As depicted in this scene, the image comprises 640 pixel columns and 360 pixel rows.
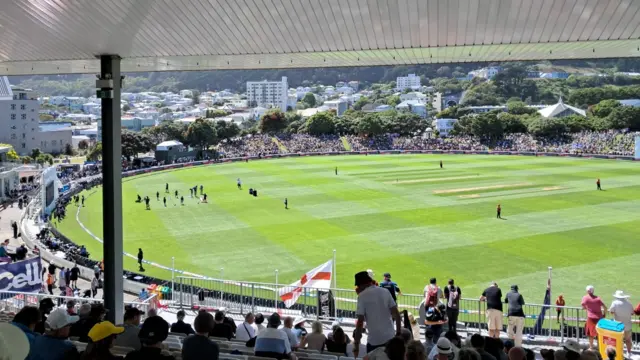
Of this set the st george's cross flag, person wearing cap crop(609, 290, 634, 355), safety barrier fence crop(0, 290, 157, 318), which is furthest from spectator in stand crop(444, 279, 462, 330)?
safety barrier fence crop(0, 290, 157, 318)

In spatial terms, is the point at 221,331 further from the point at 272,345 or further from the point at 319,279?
the point at 319,279

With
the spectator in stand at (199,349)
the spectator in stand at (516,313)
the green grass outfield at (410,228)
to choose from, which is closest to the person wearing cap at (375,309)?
the spectator in stand at (199,349)

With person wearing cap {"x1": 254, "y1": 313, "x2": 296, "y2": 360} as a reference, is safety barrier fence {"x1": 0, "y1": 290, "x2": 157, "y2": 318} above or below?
below

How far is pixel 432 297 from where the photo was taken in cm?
1070

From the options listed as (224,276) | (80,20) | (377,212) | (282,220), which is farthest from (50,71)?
(377,212)

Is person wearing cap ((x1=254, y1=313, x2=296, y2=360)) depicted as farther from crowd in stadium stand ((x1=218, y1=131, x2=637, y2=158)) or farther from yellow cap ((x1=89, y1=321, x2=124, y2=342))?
crowd in stadium stand ((x1=218, y1=131, x2=637, y2=158))

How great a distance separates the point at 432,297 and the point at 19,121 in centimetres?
8321

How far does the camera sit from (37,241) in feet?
81.0

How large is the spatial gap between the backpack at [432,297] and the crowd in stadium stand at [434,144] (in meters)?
61.8

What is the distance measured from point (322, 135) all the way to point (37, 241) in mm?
69847

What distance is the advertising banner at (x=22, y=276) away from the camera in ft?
45.8

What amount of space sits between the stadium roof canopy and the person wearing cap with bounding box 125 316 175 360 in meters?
3.82

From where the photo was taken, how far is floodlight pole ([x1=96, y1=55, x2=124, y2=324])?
30.7 ft

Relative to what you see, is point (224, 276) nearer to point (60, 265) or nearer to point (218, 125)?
point (60, 265)
